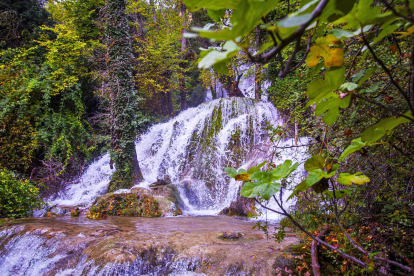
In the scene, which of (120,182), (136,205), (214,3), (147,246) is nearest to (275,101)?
(136,205)

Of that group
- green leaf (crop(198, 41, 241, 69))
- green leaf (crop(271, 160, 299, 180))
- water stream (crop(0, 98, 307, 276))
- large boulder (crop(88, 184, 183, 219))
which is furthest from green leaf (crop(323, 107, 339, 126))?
large boulder (crop(88, 184, 183, 219))

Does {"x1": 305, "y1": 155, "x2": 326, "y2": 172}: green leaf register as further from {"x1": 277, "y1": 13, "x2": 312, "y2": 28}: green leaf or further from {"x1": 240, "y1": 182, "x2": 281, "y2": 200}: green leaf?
{"x1": 277, "y1": 13, "x2": 312, "y2": 28}: green leaf

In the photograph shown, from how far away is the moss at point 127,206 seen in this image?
7133 mm

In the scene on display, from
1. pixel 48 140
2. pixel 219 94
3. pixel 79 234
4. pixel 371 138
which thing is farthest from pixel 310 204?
pixel 219 94

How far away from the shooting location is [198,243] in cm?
363

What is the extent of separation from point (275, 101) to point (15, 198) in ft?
32.1

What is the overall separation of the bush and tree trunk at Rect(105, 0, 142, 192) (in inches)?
124

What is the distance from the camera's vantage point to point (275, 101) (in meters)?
10.6

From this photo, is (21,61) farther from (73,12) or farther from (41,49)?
(73,12)

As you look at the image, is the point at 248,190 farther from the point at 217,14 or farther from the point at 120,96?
the point at 120,96

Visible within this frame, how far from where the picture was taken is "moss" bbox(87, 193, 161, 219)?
7.13 metres

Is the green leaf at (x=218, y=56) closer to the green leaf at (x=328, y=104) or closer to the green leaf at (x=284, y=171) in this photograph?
the green leaf at (x=284, y=171)

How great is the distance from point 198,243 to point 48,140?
859 centimetres

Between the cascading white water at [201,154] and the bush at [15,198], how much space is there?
7.92ft
